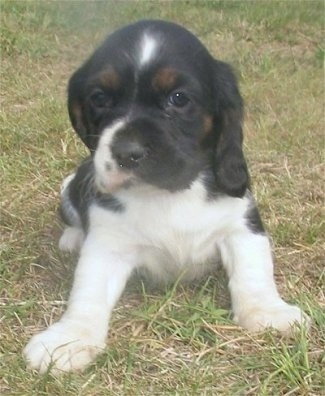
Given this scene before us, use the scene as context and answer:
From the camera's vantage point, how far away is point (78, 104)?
11.5ft

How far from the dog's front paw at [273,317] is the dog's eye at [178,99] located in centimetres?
81

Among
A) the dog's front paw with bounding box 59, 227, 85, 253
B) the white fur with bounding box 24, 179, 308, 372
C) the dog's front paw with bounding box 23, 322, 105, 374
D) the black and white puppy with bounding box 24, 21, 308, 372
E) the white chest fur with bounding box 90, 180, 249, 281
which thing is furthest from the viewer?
the dog's front paw with bounding box 59, 227, 85, 253

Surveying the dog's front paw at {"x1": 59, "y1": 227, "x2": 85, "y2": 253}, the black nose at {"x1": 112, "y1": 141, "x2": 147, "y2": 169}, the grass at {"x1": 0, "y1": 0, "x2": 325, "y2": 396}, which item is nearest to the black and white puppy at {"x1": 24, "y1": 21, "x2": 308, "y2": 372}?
the black nose at {"x1": 112, "y1": 141, "x2": 147, "y2": 169}

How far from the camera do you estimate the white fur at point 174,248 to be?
10.9ft

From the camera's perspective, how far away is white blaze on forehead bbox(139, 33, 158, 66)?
3131 mm

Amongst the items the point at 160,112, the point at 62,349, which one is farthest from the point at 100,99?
the point at 62,349

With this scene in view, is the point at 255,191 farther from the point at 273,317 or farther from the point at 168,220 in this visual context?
the point at 273,317

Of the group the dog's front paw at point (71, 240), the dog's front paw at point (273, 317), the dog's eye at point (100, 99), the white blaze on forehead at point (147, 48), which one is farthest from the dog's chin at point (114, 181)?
the dog's front paw at point (71, 240)

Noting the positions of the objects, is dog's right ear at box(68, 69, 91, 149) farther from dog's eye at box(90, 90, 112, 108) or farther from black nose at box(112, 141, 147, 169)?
black nose at box(112, 141, 147, 169)

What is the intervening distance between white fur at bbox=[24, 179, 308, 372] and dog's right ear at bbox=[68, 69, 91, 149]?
0.99ft

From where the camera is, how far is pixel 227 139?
11.2ft

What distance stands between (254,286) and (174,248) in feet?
1.13

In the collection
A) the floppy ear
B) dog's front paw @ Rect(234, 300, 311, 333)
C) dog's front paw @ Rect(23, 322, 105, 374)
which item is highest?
the floppy ear

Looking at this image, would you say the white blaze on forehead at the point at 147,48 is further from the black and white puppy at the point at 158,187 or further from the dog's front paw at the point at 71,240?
the dog's front paw at the point at 71,240
